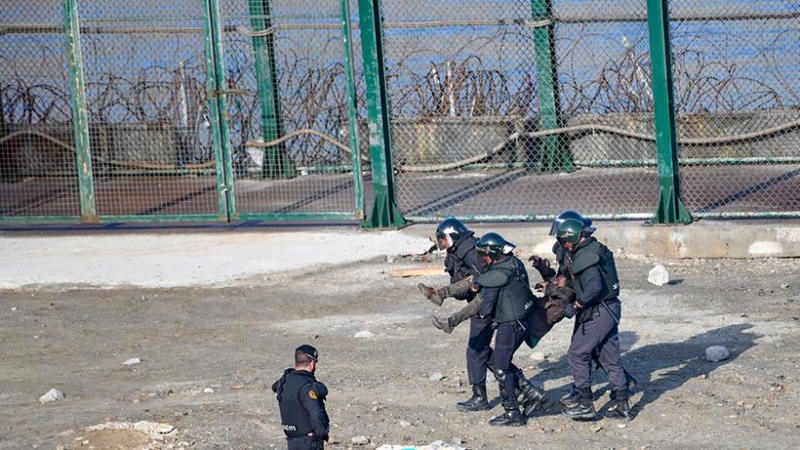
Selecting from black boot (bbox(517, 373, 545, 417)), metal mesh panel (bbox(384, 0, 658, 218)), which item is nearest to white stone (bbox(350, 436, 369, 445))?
black boot (bbox(517, 373, 545, 417))

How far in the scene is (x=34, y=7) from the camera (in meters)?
17.2

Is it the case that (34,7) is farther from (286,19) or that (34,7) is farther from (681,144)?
(681,144)

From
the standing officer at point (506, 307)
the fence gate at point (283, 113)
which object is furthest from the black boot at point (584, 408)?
the fence gate at point (283, 113)

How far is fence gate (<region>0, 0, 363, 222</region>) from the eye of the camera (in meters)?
16.0

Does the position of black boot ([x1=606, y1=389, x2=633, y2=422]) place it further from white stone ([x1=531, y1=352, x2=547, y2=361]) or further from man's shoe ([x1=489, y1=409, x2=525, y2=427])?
white stone ([x1=531, y1=352, x2=547, y2=361])

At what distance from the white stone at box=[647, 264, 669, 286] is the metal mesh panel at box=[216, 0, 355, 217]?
433 centimetres

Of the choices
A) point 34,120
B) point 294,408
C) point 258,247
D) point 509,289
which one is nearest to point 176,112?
point 34,120

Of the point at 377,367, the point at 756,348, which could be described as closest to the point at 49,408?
the point at 377,367

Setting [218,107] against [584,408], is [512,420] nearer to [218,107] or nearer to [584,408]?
[584,408]

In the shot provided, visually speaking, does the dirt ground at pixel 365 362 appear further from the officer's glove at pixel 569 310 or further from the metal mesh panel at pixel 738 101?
the metal mesh panel at pixel 738 101

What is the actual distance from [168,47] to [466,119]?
3808 millimetres

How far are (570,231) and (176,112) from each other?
8735mm

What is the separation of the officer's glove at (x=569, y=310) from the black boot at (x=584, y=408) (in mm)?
526

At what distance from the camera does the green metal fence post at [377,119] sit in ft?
49.9
